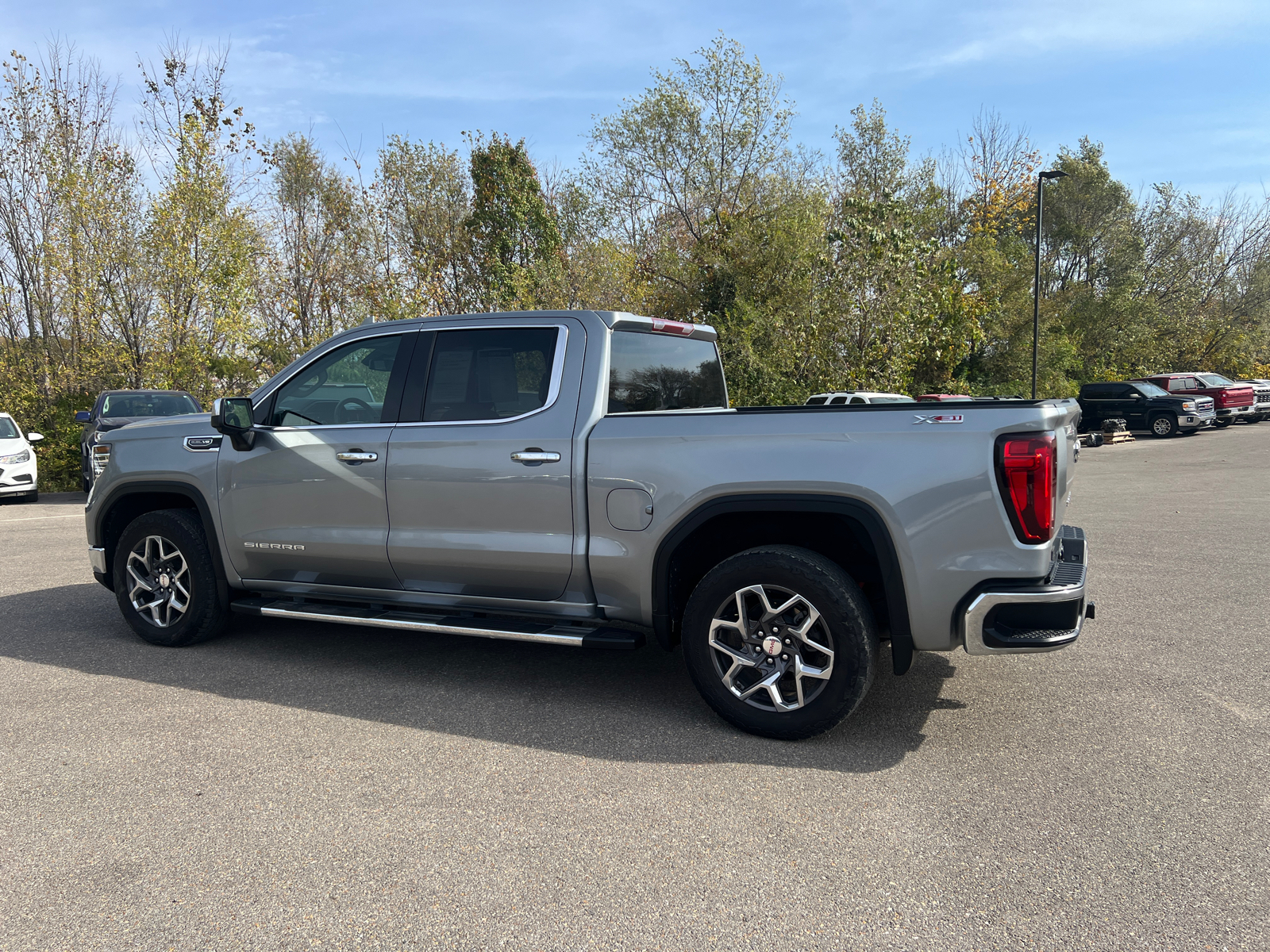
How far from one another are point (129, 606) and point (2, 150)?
20.0 m

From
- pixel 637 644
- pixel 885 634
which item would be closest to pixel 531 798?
pixel 637 644

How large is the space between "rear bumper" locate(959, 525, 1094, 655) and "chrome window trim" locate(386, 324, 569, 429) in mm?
2178

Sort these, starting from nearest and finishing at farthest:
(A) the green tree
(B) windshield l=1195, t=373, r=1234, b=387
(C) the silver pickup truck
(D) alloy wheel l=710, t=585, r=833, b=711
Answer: (C) the silver pickup truck
(D) alloy wheel l=710, t=585, r=833, b=711
(B) windshield l=1195, t=373, r=1234, b=387
(A) the green tree

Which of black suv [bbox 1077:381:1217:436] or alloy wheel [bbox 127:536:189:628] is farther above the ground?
alloy wheel [bbox 127:536:189:628]

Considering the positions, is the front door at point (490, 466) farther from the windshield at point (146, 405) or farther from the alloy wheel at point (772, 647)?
the windshield at point (146, 405)

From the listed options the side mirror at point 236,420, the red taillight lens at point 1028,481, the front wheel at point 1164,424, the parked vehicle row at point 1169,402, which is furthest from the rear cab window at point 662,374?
the front wheel at point 1164,424

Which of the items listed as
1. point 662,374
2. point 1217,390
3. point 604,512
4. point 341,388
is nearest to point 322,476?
point 341,388

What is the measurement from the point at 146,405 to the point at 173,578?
12.0 meters

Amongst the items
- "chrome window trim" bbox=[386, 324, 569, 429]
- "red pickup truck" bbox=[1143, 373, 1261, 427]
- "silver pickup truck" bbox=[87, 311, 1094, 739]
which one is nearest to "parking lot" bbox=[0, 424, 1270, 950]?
"silver pickup truck" bbox=[87, 311, 1094, 739]

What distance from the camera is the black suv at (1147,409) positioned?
28484mm

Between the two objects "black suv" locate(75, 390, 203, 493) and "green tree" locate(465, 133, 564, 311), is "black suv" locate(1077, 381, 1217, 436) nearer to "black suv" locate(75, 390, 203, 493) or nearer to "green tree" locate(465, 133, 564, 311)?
"green tree" locate(465, 133, 564, 311)

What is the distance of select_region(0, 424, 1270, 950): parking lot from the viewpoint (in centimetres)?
274

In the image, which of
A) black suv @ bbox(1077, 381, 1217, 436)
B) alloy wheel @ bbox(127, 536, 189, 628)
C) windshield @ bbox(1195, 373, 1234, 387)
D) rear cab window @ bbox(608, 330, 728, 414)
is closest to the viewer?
rear cab window @ bbox(608, 330, 728, 414)

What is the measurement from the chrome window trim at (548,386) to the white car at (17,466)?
43.5ft
